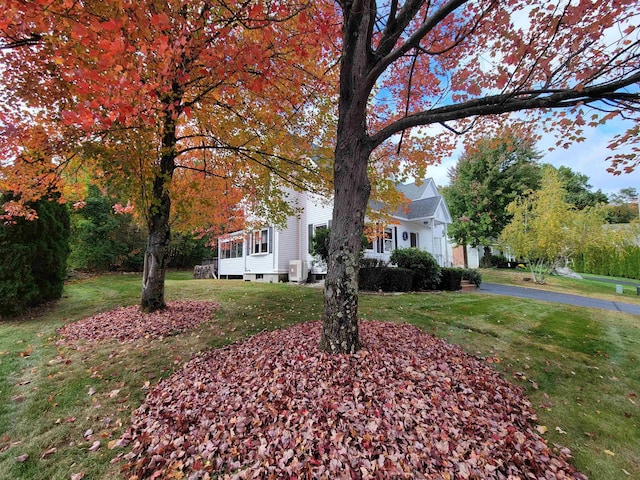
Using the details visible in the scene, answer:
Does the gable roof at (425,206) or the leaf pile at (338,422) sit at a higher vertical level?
the gable roof at (425,206)

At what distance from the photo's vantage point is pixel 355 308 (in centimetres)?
388

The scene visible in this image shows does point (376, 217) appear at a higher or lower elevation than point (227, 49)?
lower

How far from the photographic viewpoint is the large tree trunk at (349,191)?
379cm

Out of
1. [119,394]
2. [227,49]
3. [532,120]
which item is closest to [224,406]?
[119,394]

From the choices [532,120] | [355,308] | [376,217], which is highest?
[532,120]

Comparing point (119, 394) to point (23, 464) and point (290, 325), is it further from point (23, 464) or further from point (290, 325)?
point (290, 325)

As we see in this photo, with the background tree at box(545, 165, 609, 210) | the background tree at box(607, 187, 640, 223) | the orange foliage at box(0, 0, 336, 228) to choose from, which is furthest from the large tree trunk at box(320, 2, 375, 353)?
the background tree at box(607, 187, 640, 223)

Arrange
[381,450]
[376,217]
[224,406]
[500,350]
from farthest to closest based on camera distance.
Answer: [376,217], [500,350], [224,406], [381,450]

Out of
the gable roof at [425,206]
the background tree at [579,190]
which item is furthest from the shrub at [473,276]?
the background tree at [579,190]

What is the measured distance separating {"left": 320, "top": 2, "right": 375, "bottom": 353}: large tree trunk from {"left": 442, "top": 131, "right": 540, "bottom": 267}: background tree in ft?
76.3

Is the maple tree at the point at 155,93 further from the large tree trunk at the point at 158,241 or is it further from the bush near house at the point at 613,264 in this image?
the bush near house at the point at 613,264

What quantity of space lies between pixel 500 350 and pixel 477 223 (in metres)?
22.1

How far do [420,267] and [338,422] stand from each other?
33.6 ft

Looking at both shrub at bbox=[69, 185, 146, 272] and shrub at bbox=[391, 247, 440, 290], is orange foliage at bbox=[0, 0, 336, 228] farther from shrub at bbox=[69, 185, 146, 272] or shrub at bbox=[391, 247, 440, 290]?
shrub at bbox=[69, 185, 146, 272]
